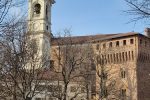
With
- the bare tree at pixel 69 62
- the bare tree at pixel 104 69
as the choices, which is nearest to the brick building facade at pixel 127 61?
the bare tree at pixel 104 69

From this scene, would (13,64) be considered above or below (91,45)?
below

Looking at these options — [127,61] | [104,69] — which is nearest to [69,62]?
[104,69]

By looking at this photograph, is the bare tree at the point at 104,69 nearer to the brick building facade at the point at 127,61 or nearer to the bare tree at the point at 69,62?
the brick building facade at the point at 127,61

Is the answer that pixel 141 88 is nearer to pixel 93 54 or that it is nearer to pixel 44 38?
pixel 93 54

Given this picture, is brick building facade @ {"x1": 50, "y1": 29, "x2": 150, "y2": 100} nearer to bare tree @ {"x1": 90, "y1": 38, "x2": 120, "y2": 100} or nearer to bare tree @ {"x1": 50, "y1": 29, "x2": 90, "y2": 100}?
bare tree @ {"x1": 90, "y1": 38, "x2": 120, "y2": 100}

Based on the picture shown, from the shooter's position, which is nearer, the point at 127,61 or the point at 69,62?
the point at 69,62

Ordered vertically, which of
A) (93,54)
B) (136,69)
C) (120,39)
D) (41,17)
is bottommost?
(136,69)

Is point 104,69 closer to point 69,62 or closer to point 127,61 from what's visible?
point 69,62

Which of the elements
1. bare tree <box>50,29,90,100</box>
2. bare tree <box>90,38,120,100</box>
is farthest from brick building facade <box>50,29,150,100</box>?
bare tree <box>50,29,90,100</box>

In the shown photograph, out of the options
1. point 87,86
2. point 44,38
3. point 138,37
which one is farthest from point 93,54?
point 44,38

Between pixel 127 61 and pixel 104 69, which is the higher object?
pixel 127 61

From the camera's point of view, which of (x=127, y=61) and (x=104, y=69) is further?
(x=127, y=61)

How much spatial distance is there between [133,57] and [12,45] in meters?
21.1

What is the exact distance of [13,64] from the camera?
12.3 m
